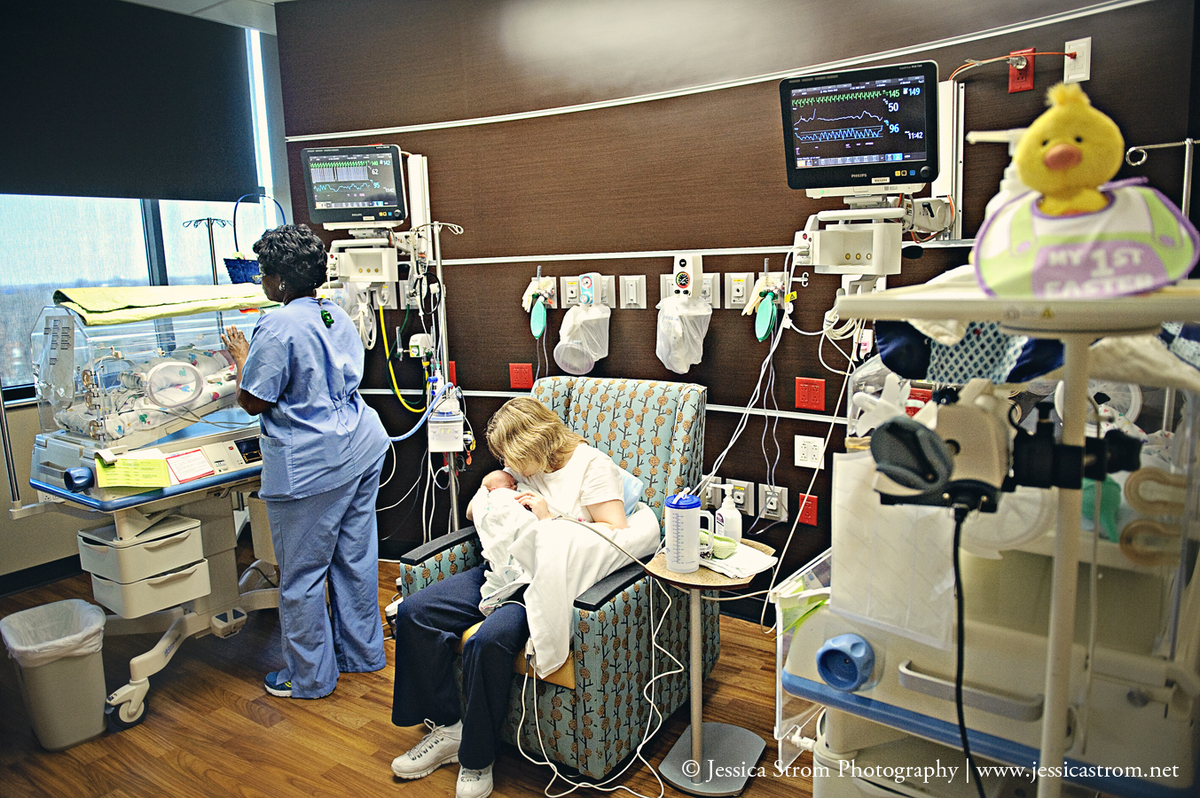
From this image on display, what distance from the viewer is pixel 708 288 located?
112 inches

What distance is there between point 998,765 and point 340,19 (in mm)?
3622

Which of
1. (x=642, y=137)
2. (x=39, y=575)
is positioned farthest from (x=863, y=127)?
(x=39, y=575)

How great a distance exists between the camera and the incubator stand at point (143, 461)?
2.47 meters

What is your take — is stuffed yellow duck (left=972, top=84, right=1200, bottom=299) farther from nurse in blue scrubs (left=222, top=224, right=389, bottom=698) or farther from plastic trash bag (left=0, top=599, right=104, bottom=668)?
plastic trash bag (left=0, top=599, right=104, bottom=668)

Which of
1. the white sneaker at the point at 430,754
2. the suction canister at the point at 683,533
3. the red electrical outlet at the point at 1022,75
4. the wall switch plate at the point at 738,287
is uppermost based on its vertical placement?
the red electrical outlet at the point at 1022,75

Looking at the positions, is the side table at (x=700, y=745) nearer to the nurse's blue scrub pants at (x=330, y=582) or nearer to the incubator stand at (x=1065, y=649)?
the incubator stand at (x=1065, y=649)

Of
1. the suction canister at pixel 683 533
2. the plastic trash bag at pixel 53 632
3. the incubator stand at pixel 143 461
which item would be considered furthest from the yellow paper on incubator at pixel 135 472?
the suction canister at pixel 683 533

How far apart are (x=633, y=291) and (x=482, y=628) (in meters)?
1.47

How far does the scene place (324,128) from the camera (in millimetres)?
3582

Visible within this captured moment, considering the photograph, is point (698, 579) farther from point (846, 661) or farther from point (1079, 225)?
point (1079, 225)

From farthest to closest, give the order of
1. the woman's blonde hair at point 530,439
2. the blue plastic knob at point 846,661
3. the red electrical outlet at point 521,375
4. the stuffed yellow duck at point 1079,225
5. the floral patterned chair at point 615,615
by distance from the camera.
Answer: the red electrical outlet at point 521,375, the woman's blonde hair at point 530,439, the floral patterned chair at point 615,615, the blue plastic knob at point 846,661, the stuffed yellow duck at point 1079,225

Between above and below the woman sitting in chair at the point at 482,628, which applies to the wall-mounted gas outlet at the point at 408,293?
above

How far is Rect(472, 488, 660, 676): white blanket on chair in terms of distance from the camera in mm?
1995

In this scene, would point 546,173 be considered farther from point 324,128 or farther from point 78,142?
point 78,142
